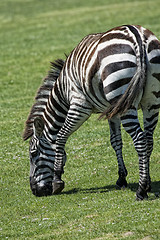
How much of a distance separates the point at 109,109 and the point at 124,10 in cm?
2970

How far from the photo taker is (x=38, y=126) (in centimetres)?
1066

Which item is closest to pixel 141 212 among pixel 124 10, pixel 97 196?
pixel 97 196

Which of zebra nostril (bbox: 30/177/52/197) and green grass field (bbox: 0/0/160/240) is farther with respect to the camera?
zebra nostril (bbox: 30/177/52/197)

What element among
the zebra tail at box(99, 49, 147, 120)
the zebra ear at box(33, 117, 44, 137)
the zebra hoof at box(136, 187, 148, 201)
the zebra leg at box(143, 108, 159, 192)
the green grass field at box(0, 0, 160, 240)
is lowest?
the green grass field at box(0, 0, 160, 240)

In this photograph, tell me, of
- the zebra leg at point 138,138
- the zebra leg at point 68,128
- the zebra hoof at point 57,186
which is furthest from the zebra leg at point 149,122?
the zebra hoof at point 57,186

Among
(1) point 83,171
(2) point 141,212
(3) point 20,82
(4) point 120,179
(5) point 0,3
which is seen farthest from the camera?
(5) point 0,3

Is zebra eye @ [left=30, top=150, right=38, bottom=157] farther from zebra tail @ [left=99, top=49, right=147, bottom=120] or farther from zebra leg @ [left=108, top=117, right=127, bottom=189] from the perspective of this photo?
zebra tail @ [left=99, top=49, right=147, bottom=120]

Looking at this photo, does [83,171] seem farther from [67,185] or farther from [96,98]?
[96,98]

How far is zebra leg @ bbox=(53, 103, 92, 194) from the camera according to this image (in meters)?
10.0

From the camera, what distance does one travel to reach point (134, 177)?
11.2 metres

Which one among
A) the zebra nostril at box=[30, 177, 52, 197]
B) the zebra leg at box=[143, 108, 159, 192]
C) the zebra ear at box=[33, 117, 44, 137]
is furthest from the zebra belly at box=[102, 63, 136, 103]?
the zebra nostril at box=[30, 177, 52, 197]

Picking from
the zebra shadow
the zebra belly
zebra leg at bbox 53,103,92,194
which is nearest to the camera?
the zebra belly

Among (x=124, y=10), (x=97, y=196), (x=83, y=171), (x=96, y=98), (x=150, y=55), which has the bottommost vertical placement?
(x=124, y=10)

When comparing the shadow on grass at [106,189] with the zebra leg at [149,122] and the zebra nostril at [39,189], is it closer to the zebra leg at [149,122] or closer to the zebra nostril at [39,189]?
the zebra nostril at [39,189]
